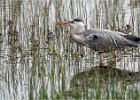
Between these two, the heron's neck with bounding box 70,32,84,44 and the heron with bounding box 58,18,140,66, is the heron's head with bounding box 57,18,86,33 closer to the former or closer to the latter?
the heron's neck with bounding box 70,32,84,44

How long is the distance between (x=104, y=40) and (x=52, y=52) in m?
1.38

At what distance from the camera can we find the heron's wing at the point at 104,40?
925cm

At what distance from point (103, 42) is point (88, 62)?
0.49 meters

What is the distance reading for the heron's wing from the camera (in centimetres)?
925

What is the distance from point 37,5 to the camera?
13367 millimetres

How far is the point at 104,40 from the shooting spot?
9.32 m

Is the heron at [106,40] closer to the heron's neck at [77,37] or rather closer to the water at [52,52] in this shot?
the heron's neck at [77,37]

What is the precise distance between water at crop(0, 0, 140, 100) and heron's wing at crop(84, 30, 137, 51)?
0.70ft

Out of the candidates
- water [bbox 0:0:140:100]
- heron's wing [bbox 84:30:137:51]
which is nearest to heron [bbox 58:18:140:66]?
heron's wing [bbox 84:30:137:51]

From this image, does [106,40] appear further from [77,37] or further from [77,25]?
[77,25]

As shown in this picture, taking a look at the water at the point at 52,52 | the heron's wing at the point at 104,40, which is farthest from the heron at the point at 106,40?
the water at the point at 52,52

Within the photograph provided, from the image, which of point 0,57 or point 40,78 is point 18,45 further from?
point 40,78

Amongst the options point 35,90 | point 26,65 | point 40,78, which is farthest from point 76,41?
point 35,90

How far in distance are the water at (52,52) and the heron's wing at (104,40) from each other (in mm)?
214
